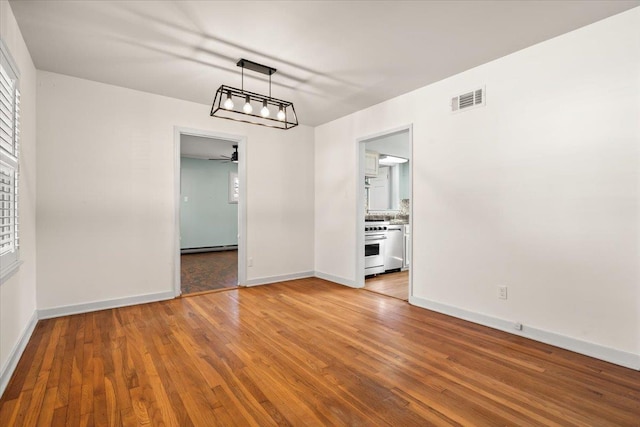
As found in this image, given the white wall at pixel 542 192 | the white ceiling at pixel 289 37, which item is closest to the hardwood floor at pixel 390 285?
the white wall at pixel 542 192

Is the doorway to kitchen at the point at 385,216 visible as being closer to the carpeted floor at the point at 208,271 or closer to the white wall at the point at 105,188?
the carpeted floor at the point at 208,271

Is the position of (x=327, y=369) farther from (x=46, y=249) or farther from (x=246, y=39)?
(x=46, y=249)

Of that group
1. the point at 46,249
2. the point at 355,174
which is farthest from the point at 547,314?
the point at 46,249

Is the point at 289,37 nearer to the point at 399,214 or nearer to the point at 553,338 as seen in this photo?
the point at 553,338

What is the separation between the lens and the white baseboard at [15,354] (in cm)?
204

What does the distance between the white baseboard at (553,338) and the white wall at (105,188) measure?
352cm

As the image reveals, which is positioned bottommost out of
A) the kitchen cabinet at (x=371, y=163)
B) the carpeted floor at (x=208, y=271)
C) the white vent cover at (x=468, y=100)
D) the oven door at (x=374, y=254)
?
the carpeted floor at (x=208, y=271)

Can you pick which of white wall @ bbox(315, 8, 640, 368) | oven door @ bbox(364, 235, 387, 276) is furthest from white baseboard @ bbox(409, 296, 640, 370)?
oven door @ bbox(364, 235, 387, 276)

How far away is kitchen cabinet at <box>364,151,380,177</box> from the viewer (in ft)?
19.8

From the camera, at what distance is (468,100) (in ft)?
10.9

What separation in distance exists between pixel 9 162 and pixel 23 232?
80 centimetres

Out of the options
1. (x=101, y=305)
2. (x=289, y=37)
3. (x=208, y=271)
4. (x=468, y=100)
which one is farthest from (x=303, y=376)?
(x=208, y=271)

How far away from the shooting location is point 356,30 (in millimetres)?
2604

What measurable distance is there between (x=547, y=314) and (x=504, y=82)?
2166 millimetres
